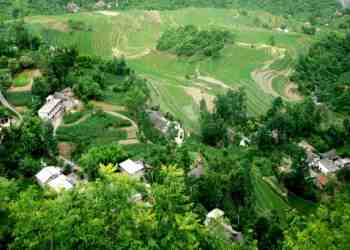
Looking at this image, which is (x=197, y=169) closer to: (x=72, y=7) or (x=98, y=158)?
(x=98, y=158)

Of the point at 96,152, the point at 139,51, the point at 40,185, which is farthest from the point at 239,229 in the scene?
the point at 139,51

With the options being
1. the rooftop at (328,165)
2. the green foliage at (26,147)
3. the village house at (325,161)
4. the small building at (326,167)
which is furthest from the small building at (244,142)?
the green foliage at (26,147)

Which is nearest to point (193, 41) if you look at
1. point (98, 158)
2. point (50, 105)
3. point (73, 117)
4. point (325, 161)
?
point (325, 161)

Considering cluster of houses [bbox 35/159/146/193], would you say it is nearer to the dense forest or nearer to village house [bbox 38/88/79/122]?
the dense forest

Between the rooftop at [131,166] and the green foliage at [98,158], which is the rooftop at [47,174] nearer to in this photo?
the green foliage at [98,158]

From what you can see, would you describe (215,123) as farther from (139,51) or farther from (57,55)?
(139,51)

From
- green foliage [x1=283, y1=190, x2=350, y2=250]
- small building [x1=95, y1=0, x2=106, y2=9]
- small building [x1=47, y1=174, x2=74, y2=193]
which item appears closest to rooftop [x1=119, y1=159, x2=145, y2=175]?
small building [x1=47, y1=174, x2=74, y2=193]
